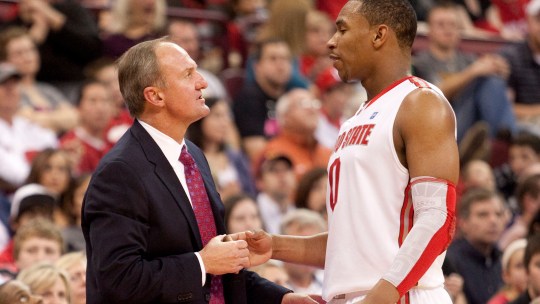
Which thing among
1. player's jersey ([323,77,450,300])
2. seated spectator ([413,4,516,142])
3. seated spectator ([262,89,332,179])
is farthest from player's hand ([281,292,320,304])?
seated spectator ([413,4,516,142])

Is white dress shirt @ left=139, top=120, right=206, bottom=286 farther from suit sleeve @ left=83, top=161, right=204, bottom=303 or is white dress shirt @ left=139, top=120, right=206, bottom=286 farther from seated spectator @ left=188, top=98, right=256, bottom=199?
seated spectator @ left=188, top=98, right=256, bottom=199

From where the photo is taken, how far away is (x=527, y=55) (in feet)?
38.9

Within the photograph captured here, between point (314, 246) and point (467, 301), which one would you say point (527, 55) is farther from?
point (314, 246)

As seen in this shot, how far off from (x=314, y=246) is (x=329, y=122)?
19.6ft

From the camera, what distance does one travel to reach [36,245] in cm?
704

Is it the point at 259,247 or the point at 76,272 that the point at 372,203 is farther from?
the point at 76,272

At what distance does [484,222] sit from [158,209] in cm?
500

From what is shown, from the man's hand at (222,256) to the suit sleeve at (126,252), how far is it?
0.06 metres

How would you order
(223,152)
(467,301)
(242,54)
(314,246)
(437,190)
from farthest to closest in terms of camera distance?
(242,54)
(223,152)
(467,301)
(314,246)
(437,190)

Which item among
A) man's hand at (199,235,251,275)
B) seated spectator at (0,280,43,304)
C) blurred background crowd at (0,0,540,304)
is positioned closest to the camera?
man's hand at (199,235,251,275)

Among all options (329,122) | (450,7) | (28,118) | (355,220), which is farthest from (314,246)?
(450,7)

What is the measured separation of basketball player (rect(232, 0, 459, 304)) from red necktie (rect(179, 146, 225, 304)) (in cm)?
19

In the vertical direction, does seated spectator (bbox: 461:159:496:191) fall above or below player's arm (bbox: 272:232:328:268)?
below

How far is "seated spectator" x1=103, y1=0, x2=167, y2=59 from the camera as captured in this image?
10562 millimetres
